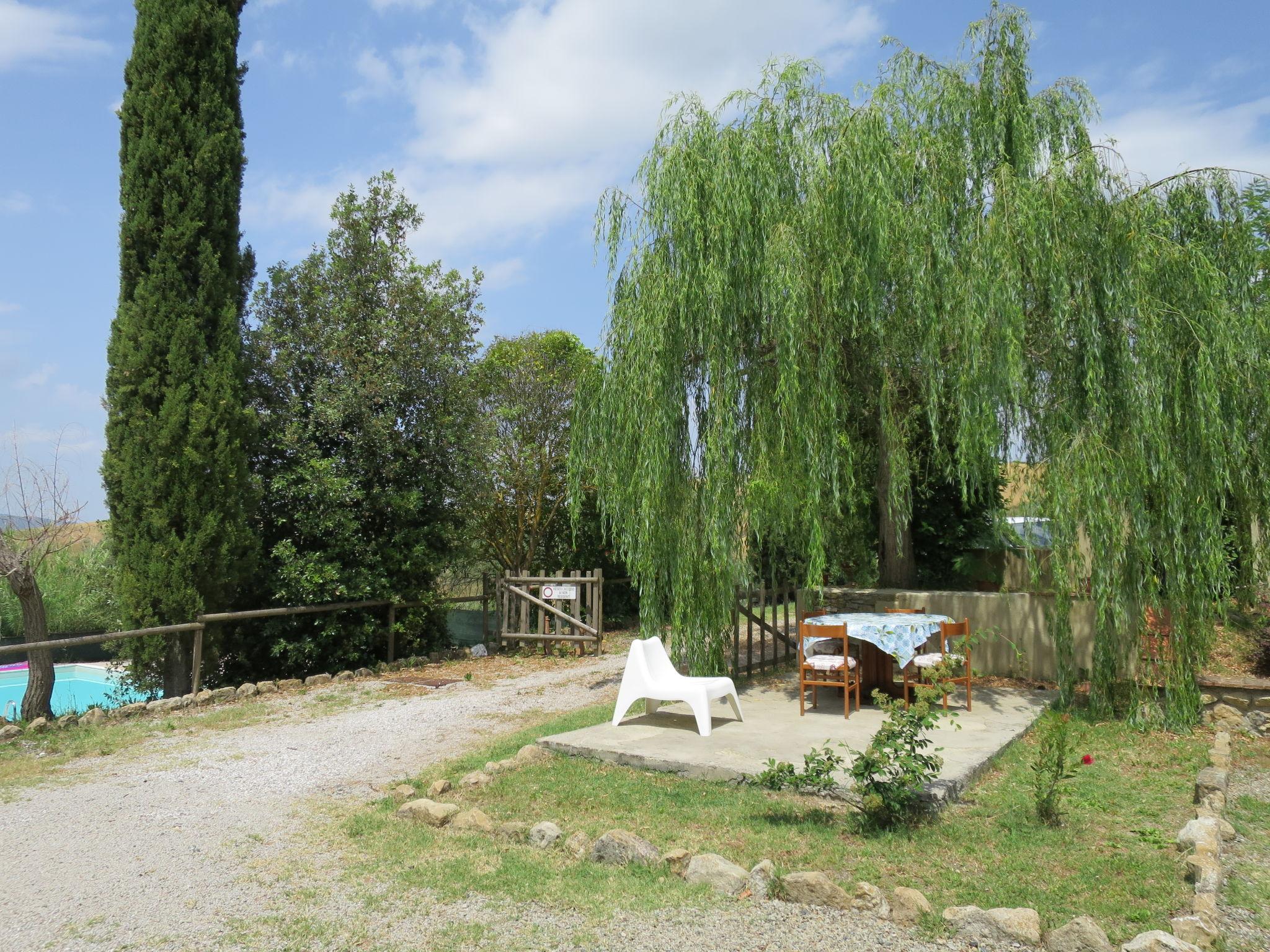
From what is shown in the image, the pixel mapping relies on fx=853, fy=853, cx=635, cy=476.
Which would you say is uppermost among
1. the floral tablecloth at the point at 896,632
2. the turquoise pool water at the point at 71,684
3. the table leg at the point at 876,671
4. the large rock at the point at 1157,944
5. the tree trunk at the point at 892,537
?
the tree trunk at the point at 892,537

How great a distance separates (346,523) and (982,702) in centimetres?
807

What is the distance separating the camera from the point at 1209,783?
5.15 metres

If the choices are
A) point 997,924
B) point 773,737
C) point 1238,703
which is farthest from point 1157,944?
point 1238,703

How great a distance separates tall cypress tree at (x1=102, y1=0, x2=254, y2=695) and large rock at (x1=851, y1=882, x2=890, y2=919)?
863cm

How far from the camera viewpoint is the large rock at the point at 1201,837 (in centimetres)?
410

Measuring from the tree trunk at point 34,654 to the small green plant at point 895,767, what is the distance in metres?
8.79

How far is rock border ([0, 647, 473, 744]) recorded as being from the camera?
304 inches

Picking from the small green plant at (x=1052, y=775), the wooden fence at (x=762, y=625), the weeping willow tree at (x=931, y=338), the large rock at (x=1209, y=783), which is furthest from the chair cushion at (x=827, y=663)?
the large rock at (x=1209, y=783)

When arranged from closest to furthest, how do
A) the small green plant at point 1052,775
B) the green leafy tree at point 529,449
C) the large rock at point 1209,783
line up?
1. the small green plant at point 1052,775
2. the large rock at point 1209,783
3. the green leafy tree at point 529,449

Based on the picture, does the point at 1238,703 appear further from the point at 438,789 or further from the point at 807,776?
the point at 438,789

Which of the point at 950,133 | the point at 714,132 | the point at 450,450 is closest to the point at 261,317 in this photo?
the point at 450,450

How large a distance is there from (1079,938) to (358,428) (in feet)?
34.7

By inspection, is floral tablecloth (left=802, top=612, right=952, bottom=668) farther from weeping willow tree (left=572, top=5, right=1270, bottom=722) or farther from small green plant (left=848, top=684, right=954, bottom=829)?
small green plant (left=848, top=684, right=954, bottom=829)

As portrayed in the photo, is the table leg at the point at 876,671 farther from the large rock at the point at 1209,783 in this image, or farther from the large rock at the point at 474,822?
the large rock at the point at 474,822
